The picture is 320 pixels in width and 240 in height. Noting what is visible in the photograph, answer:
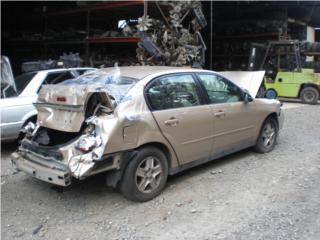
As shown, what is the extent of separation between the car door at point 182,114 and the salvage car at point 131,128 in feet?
0.04

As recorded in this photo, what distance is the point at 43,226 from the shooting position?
402cm

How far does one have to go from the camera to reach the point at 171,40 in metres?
11.2

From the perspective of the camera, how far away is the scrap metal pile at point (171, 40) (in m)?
10.8

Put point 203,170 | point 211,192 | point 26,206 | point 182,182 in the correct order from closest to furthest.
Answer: point 26,206 → point 211,192 → point 182,182 → point 203,170

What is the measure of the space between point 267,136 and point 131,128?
127 inches

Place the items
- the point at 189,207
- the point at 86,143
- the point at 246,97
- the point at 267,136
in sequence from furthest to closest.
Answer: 1. the point at 267,136
2. the point at 246,97
3. the point at 189,207
4. the point at 86,143

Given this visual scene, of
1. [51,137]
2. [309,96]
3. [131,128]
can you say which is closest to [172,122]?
[131,128]

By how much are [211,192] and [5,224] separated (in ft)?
8.00

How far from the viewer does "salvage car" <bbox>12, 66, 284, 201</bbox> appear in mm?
4180

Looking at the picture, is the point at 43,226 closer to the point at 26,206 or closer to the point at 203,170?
the point at 26,206

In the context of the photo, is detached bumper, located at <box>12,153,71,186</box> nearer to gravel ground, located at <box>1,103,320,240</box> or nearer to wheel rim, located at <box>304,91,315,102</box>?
gravel ground, located at <box>1,103,320,240</box>

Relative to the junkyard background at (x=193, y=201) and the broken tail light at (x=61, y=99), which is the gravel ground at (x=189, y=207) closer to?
the junkyard background at (x=193, y=201)

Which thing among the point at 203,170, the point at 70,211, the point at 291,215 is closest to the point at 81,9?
the point at 203,170

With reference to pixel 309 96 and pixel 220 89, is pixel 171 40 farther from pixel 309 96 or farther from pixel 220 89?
pixel 309 96
